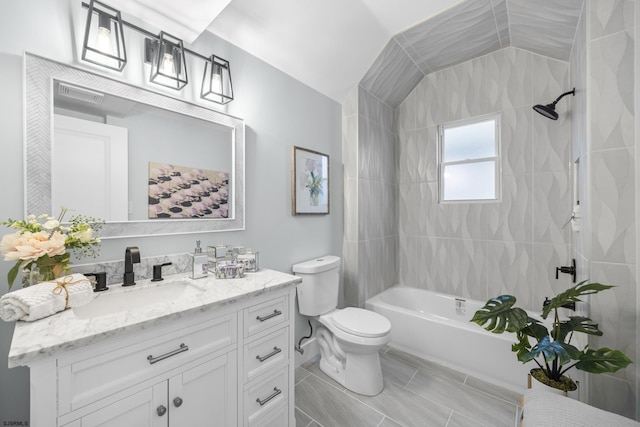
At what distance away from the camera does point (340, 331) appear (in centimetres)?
197

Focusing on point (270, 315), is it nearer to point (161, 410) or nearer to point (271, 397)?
point (271, 397)

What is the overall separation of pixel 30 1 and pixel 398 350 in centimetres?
326

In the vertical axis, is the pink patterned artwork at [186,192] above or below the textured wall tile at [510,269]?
above

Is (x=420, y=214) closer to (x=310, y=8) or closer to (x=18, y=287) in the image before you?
(x=310, y=8)

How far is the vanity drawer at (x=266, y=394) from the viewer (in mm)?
1261

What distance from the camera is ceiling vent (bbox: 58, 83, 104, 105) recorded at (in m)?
1.16

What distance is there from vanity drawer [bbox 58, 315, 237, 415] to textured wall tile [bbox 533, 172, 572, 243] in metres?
2.75

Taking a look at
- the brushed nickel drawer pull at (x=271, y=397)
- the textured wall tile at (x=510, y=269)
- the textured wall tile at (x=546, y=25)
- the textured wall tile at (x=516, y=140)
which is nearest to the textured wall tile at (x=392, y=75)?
the textured wall tile at (x=546, y=25)

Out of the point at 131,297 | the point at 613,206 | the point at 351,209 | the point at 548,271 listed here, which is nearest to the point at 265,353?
the point at 131,297

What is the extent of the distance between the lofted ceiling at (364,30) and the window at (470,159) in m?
0.67

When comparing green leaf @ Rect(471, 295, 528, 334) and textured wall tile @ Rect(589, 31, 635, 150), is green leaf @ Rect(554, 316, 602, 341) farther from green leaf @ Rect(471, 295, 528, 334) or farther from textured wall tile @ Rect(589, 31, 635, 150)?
textured wall tile @ Rect(589, 31, 635, 150)

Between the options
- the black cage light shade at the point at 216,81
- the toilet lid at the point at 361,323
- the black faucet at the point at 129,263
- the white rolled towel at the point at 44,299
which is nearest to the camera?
the white rolled towel at the point at 44,299

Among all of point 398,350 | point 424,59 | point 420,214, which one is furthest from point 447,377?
point 424,59

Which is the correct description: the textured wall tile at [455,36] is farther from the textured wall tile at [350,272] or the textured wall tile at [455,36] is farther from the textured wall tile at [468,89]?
the textured wall tile at [350,272]
